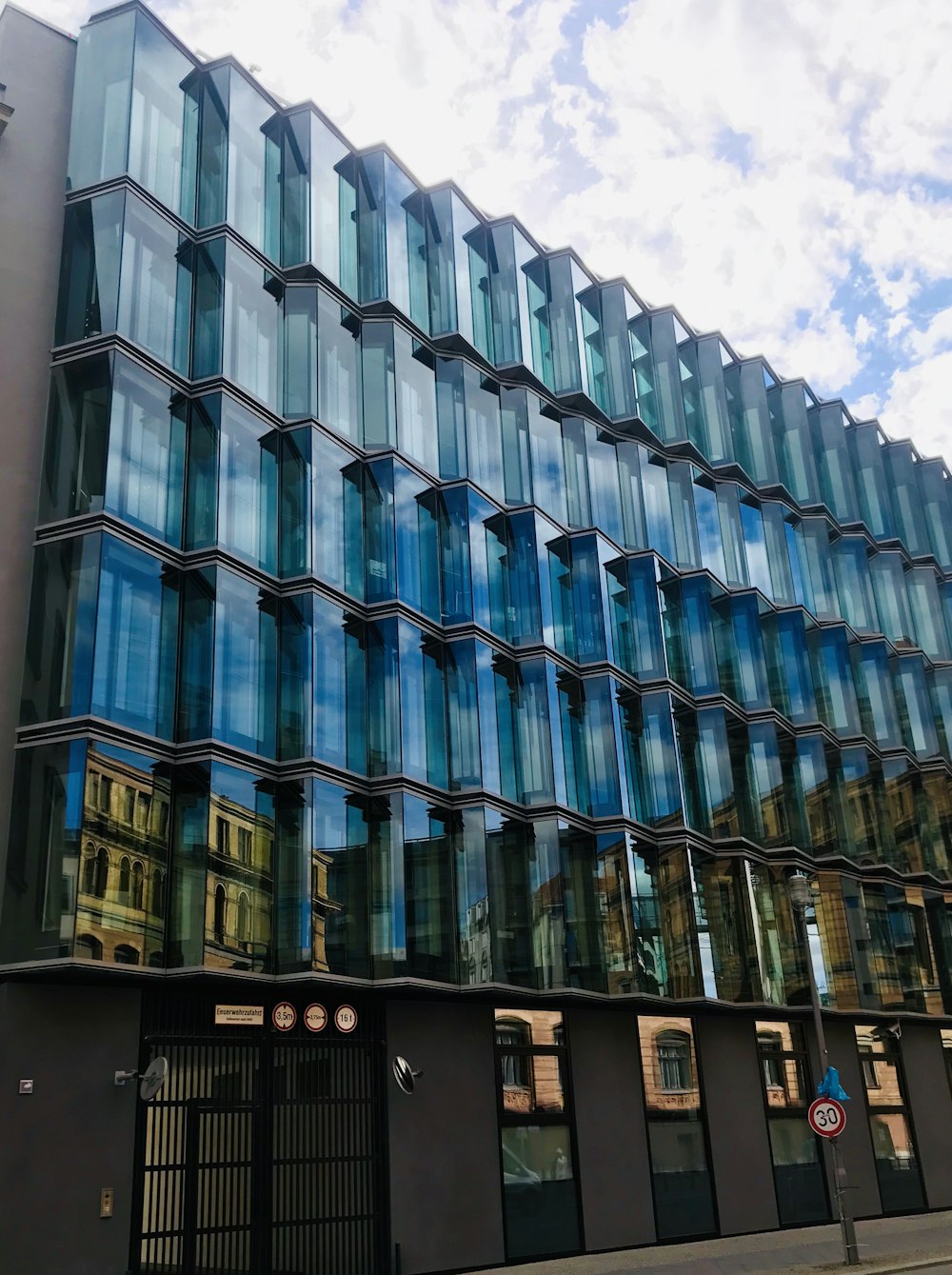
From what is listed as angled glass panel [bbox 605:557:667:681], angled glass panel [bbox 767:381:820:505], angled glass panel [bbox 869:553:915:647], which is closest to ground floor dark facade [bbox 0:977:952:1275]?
angled glass panel [bbox 605:557:667:681]

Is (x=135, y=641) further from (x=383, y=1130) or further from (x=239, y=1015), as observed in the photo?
(x=383, y=1130)

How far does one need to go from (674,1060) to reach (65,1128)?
46.7ft

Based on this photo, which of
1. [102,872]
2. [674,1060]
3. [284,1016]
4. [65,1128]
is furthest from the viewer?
[674,1060]

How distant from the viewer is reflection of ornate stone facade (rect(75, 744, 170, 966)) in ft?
59.6

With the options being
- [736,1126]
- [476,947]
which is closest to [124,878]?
[476,947]

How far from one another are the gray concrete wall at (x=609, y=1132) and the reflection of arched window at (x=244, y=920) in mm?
8483

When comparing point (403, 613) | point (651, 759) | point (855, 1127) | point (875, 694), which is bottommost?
point (855, 1127)

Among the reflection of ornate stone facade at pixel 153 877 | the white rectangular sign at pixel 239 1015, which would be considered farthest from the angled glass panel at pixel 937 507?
the white rectangular sign at pixel 239 1015

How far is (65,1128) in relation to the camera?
17891 mm

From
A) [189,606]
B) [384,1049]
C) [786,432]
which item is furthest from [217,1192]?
[786,432]

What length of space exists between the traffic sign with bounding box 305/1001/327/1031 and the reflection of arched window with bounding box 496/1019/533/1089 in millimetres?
4143

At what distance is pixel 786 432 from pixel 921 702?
32.4 ft

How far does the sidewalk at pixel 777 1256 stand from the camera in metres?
22.3

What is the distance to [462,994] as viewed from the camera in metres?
23.1
